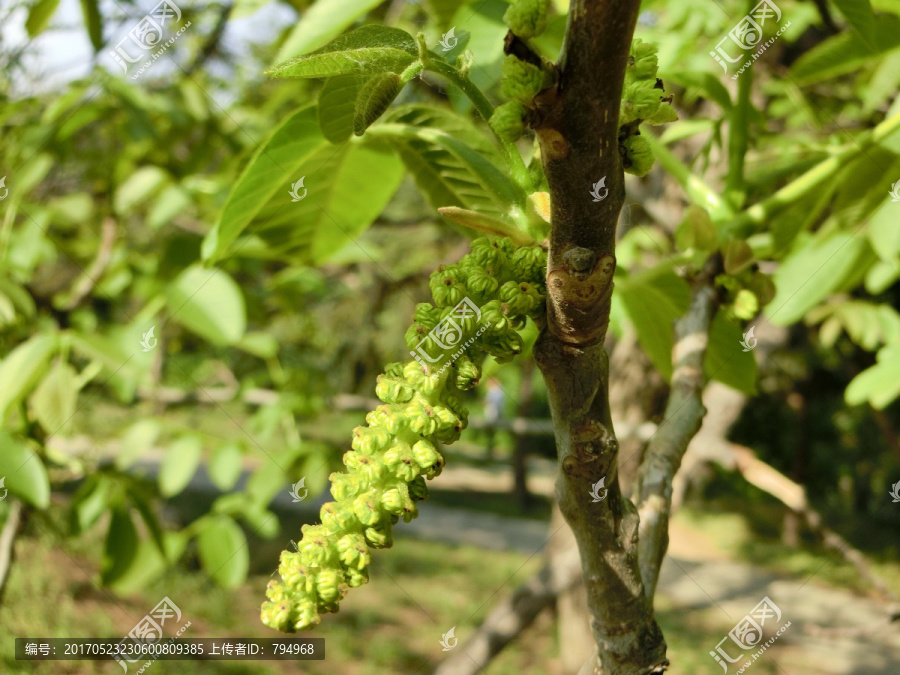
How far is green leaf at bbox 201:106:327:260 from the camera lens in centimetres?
81

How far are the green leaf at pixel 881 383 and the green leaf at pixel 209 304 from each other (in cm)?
134

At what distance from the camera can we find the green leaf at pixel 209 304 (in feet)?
4.97

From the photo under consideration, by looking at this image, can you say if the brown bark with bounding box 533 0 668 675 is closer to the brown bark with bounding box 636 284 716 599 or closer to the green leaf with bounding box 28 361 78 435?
the brown bark with bounding box 636 284 716 599

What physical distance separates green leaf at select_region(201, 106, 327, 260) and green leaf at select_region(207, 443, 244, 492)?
149cm

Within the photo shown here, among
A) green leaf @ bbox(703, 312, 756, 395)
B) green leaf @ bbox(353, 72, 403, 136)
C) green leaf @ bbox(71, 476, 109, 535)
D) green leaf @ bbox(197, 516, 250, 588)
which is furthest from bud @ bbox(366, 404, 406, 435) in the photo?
green leaf @ bbox(197, 516, 250, 588)

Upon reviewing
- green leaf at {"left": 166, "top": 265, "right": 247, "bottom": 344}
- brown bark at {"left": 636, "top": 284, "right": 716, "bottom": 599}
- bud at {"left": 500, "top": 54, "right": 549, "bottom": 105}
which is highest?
bud at {"left": 500, "top": 54, "right": 549, "bottom": 105}

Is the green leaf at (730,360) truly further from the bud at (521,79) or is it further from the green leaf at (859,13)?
the bud at (521,79)

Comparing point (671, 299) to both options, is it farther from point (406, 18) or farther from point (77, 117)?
point (406, 18)

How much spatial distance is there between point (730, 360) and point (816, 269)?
0.37 meters

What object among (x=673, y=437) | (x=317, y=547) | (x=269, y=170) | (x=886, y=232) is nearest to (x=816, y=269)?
(x=886, y=232)

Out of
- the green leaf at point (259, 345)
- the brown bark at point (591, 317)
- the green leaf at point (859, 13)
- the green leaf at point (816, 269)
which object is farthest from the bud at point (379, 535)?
the green leaf at point (259, 345)

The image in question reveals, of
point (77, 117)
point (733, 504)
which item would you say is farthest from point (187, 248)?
point (733, 504)

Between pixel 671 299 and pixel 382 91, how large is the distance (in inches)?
23.2

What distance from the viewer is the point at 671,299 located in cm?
96
